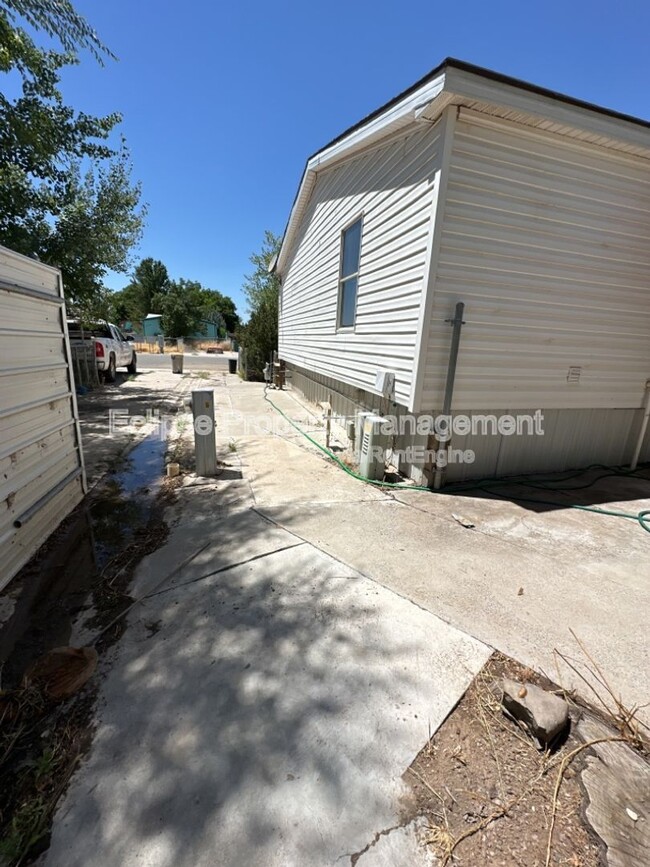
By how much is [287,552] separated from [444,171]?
3908 millimetres

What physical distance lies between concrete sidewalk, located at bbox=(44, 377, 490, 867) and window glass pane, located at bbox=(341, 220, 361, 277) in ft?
16.1

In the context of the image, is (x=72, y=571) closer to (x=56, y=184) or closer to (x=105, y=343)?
(x=56, y=184)

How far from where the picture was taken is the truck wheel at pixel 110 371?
44.8 ft

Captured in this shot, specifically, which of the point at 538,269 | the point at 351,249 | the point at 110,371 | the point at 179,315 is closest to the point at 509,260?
the point at 538,269

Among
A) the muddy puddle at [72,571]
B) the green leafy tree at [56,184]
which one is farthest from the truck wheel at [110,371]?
the muddy puddle at [72,571]

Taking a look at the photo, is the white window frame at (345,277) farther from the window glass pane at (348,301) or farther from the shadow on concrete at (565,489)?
the shadow on concrete at (565,489)

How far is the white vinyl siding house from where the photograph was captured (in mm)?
3807

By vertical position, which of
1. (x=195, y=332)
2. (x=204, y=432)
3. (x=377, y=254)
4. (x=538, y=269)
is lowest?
(x=204, y=432)

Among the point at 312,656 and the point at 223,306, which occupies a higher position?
the point at 223,306

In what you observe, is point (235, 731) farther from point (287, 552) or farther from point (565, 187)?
point (565, 187)

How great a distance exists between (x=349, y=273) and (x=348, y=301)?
0.46 metres

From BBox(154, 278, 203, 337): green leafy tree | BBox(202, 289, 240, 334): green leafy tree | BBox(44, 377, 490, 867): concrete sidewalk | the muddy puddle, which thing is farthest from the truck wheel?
BBox(202, 289, 240, 334): green leafy tree

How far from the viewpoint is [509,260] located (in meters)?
4.21

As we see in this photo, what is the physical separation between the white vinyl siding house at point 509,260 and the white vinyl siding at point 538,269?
0.05 ft
